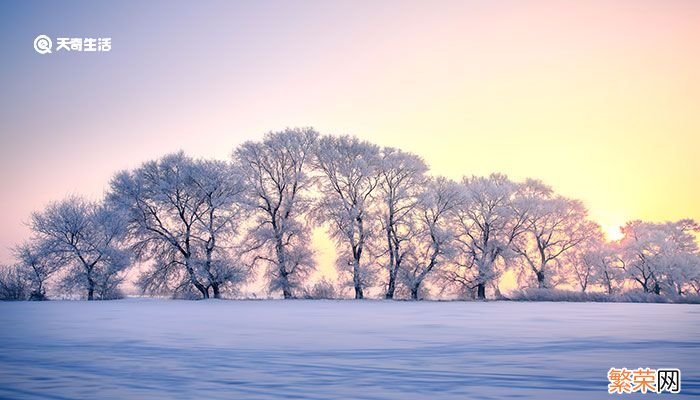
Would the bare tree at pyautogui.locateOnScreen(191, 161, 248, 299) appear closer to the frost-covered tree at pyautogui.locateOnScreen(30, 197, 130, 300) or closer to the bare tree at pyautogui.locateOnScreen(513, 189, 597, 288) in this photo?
the frost-covered tree at pyautogui.locateOnScreen(30, 197, 130, 300)

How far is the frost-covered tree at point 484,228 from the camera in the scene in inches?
1496

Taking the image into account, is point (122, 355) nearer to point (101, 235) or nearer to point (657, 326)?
point (657, 326)

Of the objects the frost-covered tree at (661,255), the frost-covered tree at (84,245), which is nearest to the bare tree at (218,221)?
the frost-covered tree at (84,245)

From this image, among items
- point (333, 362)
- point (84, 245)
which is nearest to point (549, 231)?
point (84, 245)

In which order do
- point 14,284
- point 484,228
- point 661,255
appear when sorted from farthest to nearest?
point 661,255
point 484,228
point 14,284

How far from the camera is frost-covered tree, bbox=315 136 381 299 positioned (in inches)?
1387

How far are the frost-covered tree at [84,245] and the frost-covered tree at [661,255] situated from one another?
38.3m

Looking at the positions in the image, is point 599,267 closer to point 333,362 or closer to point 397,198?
point 397,198

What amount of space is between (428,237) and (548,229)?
12251 mm

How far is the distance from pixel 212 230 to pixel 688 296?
28.4 meters

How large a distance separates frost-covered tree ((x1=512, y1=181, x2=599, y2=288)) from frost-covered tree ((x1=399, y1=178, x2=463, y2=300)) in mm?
8020

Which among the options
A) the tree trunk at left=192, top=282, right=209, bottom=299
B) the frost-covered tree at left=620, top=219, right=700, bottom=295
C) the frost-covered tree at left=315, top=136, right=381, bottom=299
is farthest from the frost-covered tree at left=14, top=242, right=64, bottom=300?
the frost-covered tree at left=620, top=219, right=700, bottom=295

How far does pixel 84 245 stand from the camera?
33.2 metres

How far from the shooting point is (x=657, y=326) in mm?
12281
